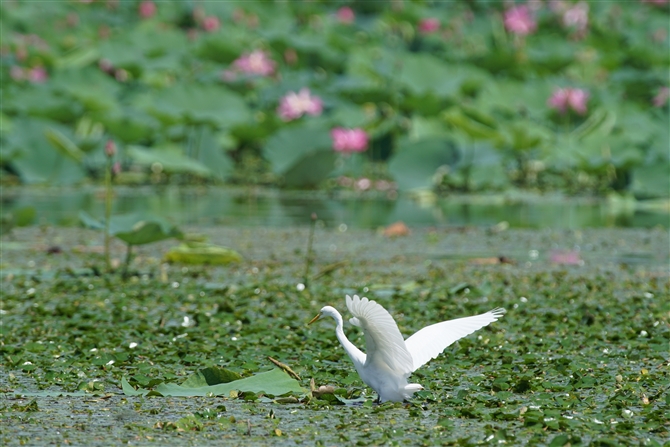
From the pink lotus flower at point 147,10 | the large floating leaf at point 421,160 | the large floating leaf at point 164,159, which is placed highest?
the pink lotus flower at point 147,10

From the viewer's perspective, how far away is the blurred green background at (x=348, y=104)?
8977mm

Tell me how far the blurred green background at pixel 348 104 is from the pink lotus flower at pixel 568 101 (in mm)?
11

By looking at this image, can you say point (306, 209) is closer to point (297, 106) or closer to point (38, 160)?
point (297, 106)

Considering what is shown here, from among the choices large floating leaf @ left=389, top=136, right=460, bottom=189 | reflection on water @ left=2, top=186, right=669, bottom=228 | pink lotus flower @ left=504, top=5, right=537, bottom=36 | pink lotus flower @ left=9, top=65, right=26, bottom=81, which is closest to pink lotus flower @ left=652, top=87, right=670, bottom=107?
pink lotus flower @ left=504, top=5, right=537, bottom=36

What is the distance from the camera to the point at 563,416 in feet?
8.41

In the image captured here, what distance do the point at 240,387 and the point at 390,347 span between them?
41 cm

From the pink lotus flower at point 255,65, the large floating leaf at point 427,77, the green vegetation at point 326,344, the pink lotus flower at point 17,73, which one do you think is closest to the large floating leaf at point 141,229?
the green vegetation at point 326,344

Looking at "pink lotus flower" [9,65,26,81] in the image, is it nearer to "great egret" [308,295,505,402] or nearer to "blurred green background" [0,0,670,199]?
"blurred green background" [0,0,670,199]

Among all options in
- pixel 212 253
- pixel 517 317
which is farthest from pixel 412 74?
pixel 517 317

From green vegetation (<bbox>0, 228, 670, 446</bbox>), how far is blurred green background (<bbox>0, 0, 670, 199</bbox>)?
9.79 ft

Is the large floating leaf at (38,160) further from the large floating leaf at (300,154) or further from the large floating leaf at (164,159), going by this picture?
the large floating leaf at (300,154)

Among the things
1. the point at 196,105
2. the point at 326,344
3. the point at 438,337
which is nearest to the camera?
the point at 438,337

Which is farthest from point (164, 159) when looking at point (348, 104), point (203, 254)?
point (203, 254)

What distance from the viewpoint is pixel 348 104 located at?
10.4m
